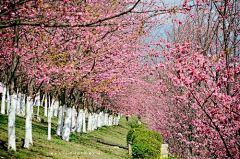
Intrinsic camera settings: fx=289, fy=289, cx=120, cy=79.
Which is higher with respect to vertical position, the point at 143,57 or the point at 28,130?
the point at 143,57

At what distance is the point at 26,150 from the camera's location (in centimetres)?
1257

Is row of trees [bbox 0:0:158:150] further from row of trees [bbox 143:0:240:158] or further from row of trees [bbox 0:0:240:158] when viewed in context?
row of trees [bbox 143:0:240:158]

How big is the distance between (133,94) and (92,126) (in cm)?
1423

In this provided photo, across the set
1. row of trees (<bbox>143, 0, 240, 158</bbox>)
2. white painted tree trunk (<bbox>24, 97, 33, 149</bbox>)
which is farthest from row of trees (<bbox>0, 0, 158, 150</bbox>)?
row of trees (<bbox>143, 0, 240, 158</bbox>)

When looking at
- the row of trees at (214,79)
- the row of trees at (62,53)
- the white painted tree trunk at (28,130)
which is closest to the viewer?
the row of trees at (214,79)

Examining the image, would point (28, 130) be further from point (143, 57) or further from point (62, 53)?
point (143, 57)

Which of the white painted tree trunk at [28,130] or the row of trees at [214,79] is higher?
the row of trees at [214,79]

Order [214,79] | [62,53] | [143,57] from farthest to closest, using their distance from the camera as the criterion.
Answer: [143,57], [62,53], [214,79]

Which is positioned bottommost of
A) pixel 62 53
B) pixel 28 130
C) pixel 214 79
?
pixel 28 130

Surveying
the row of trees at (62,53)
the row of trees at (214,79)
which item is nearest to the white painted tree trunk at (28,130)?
the row of trees at (62,53)

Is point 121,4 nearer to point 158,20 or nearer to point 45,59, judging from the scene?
point 158,20

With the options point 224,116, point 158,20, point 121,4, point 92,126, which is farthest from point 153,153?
point 92,126

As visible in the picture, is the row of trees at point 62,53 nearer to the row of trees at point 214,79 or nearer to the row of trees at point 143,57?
the row of trees at point 143,57

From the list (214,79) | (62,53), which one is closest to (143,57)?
(62,53)
